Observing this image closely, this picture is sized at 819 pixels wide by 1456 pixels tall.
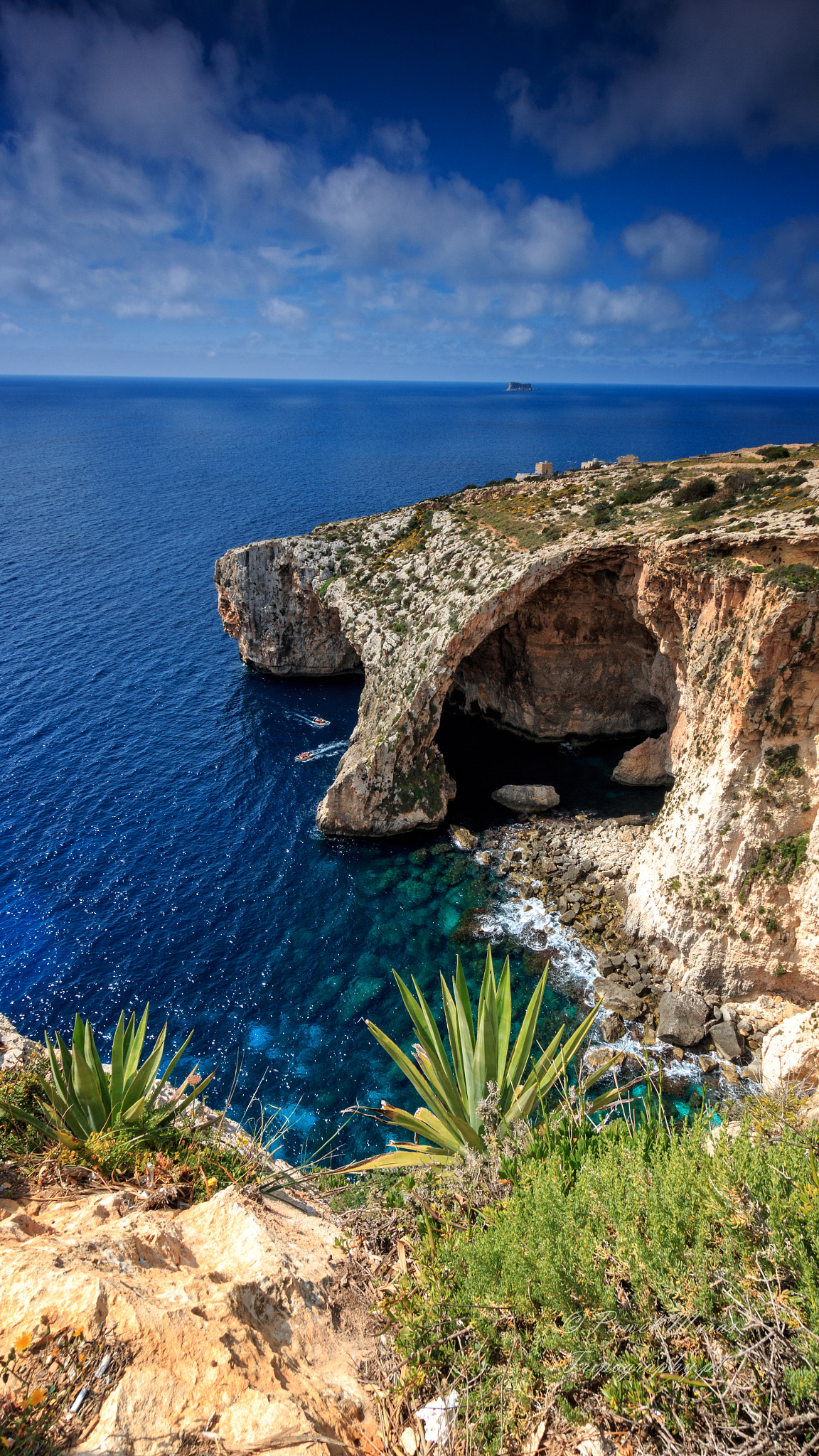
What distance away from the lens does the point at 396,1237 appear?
24.1 feet

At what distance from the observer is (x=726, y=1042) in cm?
2106

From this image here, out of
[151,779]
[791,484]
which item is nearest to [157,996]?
[151,779]

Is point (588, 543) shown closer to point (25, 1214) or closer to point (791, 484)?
point (791, 484)

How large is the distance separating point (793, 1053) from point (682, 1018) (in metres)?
4.12

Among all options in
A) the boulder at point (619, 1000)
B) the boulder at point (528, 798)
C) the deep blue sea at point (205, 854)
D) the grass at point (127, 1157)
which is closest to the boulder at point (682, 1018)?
the boulder at point (619, 1000)

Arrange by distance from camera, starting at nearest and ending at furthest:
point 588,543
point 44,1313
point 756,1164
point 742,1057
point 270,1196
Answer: point 44,1313
point 756,1164
point 270,1196
point 742,1057
point 588,543

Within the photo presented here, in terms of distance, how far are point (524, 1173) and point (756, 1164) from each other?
93.3 inches

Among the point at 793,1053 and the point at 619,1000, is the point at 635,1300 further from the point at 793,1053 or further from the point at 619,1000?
the point at 619,1000

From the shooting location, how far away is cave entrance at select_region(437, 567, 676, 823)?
34.7 meters

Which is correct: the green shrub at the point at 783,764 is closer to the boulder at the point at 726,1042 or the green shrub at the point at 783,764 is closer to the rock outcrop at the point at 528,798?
the boulder at the point at 726,1042

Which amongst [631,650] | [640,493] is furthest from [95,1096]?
[640,493]

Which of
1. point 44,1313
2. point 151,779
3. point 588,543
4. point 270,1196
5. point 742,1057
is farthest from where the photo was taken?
point 151,779

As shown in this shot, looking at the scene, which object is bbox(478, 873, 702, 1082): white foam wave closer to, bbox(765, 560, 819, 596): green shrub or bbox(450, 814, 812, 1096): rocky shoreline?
bbox(450, 814, 812, 1096): rocky shoreline

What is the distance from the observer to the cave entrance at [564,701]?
34.7 metres
